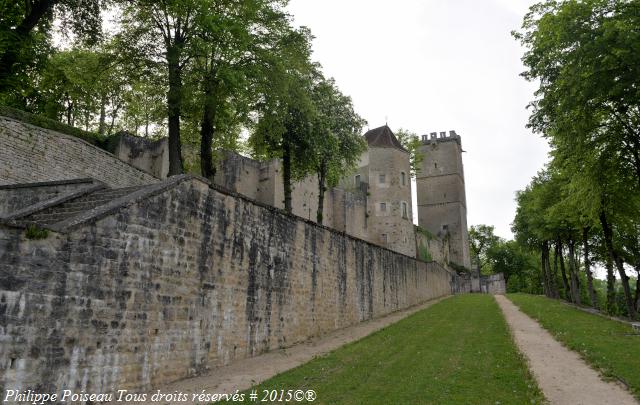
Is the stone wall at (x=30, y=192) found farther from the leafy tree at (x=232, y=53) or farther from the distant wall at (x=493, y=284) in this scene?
the distant wall at (x=493, y=284)

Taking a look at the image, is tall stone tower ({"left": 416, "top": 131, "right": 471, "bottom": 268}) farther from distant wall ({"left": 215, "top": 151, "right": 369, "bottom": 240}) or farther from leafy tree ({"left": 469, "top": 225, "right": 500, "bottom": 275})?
distant wall ({"left": 215, "top": 151, "right": 369, "bottom": 240})

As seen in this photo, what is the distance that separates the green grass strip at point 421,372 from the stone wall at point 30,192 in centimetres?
711

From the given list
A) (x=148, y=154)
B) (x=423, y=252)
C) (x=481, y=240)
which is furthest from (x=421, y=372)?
(x=481, y=240)

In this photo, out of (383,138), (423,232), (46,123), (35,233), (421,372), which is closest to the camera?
(35,233)

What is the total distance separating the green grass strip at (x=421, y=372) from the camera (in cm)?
821

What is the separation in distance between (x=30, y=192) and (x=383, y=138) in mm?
37106

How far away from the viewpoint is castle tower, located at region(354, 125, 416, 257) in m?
43.4

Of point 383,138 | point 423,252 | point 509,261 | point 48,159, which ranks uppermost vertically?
point 383,138

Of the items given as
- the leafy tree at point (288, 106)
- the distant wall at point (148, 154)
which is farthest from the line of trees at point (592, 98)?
the distant wall at point (148, 154)

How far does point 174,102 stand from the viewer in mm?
17391

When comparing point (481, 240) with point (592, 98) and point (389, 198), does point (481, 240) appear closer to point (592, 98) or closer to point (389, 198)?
point (389, 198)

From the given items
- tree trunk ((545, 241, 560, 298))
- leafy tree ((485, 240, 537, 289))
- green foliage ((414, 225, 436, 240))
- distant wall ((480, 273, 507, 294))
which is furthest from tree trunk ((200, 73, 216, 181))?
leafy tree ((485, 240, 537, 289))

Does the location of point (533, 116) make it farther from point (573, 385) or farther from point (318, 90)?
point (318, 90)

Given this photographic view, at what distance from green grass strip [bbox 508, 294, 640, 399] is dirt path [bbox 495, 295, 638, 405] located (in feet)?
0.82
